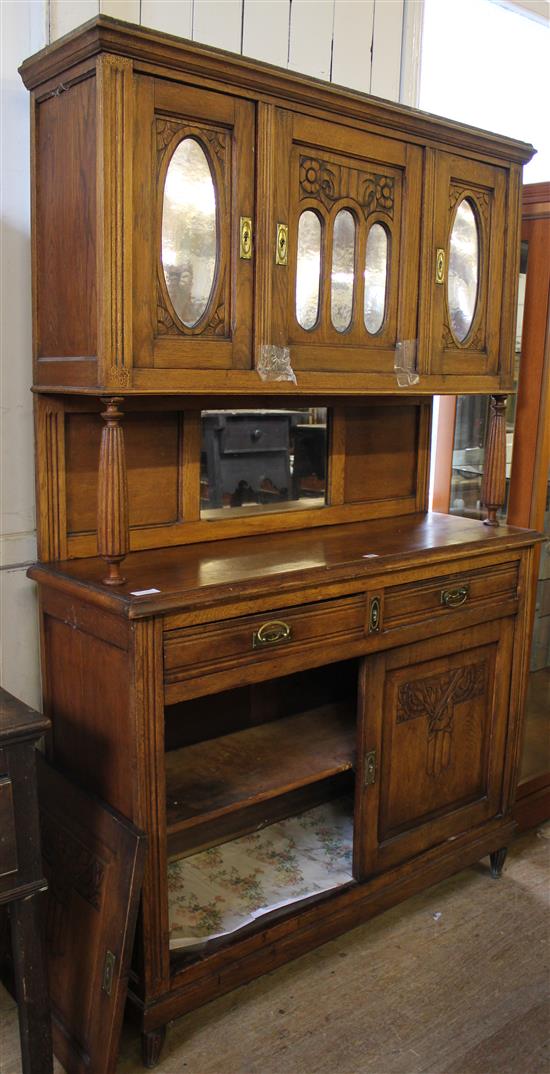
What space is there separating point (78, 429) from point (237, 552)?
504 mm

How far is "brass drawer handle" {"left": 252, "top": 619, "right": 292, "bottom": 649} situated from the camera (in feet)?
6.82

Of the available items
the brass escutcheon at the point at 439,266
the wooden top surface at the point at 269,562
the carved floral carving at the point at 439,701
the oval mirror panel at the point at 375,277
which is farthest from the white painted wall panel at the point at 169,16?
the carved floral carving at the point at 439,701

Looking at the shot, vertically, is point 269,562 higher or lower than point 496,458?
lower

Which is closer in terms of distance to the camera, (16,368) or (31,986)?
(31,986)

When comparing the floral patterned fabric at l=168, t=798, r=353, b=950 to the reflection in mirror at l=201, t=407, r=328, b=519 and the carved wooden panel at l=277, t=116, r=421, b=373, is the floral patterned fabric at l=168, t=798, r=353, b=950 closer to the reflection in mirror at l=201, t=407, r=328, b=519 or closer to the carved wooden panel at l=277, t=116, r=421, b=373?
the reflection in mirror at l=201, t=407, r=328, b=519

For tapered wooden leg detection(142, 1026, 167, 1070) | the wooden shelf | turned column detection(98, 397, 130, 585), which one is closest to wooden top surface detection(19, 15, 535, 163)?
turned column detection(98, 397, 130, 585)

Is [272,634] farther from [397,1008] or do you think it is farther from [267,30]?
[267,30]

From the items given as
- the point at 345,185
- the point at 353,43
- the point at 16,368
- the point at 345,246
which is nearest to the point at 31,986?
the point at 16,368

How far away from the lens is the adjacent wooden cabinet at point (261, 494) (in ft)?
6.30

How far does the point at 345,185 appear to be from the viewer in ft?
7.55

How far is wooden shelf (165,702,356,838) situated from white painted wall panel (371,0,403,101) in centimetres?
196

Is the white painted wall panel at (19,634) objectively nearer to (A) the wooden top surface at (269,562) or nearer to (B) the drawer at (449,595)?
(A) the wooden top surface at (269,562)

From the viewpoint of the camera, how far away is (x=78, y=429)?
88.0 inches

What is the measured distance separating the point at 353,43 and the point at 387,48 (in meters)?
0.15
